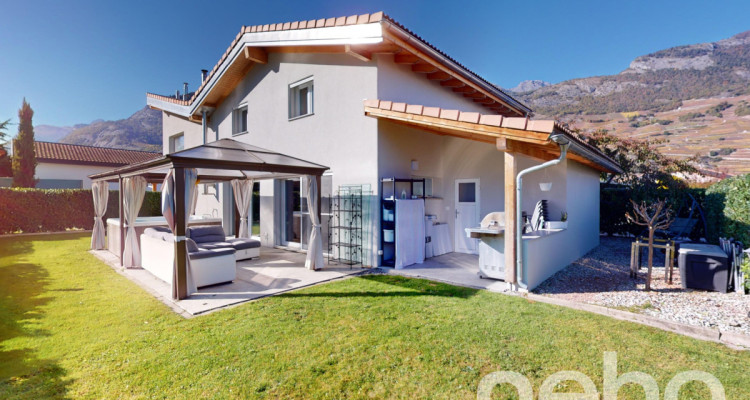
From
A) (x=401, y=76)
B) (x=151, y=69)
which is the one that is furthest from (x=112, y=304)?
(x=151, y=69)

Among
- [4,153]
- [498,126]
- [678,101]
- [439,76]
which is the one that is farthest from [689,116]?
[4,153]

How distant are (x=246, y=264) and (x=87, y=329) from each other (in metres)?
4.07

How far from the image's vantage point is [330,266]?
829 centimetres

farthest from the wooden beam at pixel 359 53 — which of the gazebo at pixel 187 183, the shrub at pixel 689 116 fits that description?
the shrub at pixel 689 116

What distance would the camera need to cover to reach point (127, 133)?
63.4 m

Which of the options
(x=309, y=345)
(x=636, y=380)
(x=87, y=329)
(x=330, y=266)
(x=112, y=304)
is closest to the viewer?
(x=636, y=380)

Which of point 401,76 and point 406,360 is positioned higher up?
point 401,76

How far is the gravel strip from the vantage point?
465 cm

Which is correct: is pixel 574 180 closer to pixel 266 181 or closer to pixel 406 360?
pixel 406 360

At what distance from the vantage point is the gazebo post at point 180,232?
5.56m

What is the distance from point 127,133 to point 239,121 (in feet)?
219

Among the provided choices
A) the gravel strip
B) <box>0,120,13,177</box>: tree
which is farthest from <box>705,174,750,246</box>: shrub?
<box>0,120,13,177</box>: tree

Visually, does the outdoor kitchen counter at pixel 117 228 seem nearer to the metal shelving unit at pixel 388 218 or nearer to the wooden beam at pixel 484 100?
the metal shelving unit at pixel 388 218

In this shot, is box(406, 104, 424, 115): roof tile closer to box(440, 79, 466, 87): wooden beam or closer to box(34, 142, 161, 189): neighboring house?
box(440, 79, 466, 87): wooden beam
